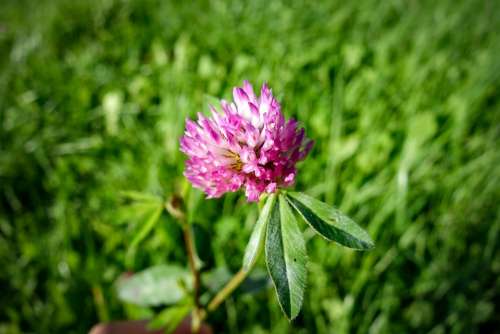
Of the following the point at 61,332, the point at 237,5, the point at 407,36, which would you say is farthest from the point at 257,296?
the point at 237,5

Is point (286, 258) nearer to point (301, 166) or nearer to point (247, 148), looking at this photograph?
point (247, 148)

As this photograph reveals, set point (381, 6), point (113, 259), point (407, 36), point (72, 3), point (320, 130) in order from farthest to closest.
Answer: point (72, 3), point (381, 6), point (407, 36), point (320, 130), point (113, 259)

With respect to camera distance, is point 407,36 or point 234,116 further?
point 407,36

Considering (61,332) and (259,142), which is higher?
(61,332)

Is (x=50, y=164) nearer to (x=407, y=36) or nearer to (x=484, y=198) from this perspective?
(x=484, y=198)

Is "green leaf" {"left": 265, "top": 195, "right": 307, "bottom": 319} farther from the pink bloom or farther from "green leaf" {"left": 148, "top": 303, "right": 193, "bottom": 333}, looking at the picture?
"green leaf" {"left": 148, "top": 303, "right": 193, "bottom": 333}

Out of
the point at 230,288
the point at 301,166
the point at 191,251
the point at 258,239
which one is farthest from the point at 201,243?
the point at 301,166

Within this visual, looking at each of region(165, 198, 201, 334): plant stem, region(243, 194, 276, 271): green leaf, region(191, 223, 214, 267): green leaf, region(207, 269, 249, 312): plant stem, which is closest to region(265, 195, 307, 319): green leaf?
region(243, 194, 276, 271): green leaf
